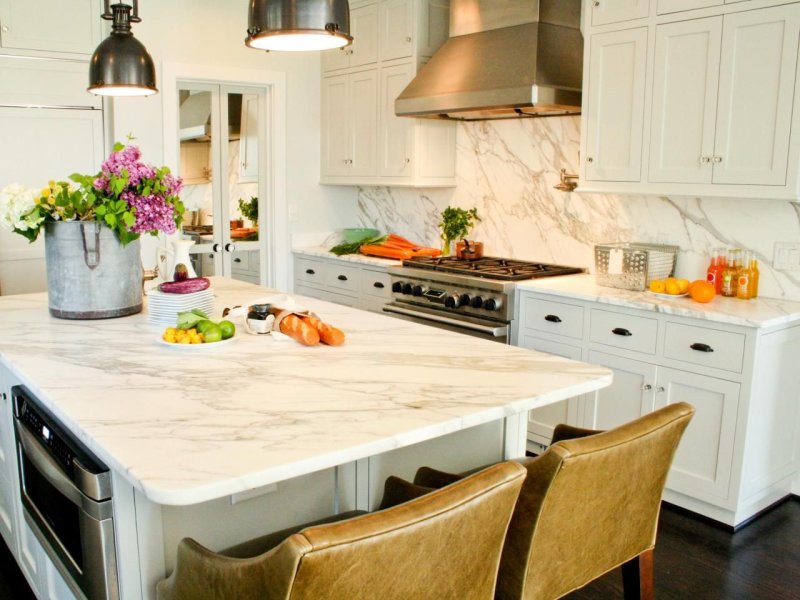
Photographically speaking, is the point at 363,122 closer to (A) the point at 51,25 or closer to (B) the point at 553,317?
(A) the point at 51,25

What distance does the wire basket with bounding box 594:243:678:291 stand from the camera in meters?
3.71

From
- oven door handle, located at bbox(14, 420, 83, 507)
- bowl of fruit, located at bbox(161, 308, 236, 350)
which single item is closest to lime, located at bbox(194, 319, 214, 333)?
bowl of fruit, located at bbox(161, 308, 236, 350)

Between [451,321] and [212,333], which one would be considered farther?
[451,321]

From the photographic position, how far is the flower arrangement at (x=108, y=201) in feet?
8.67

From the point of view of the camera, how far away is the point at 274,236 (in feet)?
19.0

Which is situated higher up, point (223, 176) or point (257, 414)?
point (223, 176)

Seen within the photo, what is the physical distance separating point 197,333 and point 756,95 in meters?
2.49

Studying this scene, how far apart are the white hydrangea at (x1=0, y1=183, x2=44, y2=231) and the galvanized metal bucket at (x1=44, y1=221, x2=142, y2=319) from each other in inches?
3.2

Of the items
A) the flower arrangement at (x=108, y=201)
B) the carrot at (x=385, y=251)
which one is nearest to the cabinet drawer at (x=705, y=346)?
the carrot at (x=385, y=251)

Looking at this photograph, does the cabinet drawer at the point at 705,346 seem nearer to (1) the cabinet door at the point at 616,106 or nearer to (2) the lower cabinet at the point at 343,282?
(1) the cabinet door at the point at 616,106

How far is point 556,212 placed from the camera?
14.9ft

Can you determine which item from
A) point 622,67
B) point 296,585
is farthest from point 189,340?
point 622,67

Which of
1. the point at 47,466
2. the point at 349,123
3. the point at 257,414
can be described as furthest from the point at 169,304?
the point at 349,123

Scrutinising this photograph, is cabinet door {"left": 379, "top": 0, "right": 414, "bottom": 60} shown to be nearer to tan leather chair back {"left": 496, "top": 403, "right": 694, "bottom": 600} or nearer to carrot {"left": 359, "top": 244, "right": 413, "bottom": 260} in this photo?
carrot {"left": 359, "top": 244, "right": 413, "bottom": 260}
